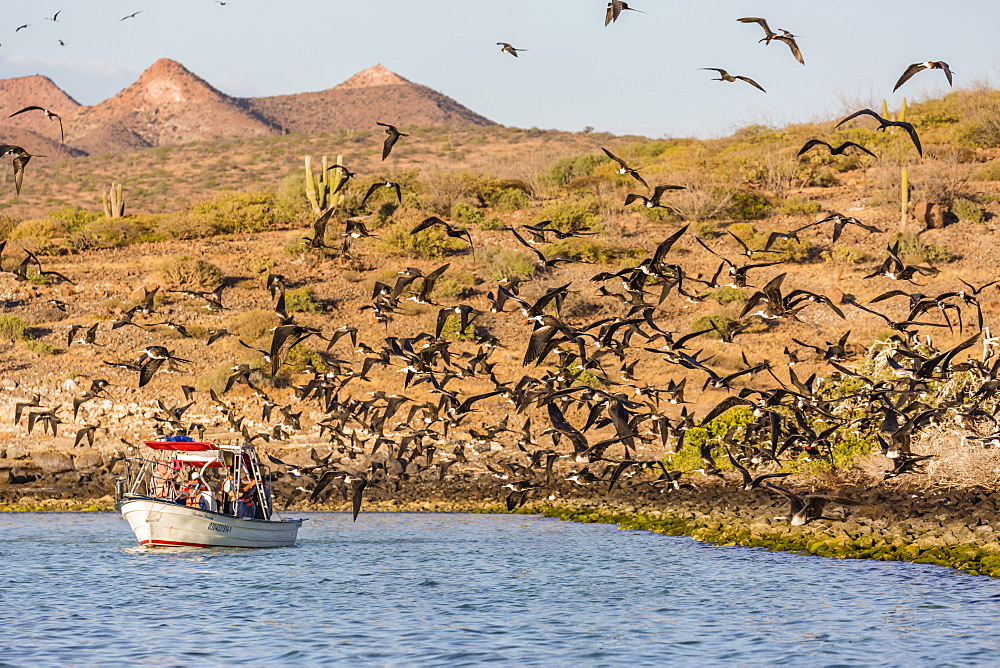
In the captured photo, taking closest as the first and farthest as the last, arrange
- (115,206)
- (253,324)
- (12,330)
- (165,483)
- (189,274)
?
(165,483) < (12,330) < (253,324) < (189,274) < (115,206)

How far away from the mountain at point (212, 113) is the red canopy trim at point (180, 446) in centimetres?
14124

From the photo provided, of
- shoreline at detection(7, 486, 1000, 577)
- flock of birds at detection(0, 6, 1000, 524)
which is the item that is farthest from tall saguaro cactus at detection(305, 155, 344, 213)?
shoreline at detection(7, 486, 1000, 577)

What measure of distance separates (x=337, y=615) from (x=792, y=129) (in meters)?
73.7

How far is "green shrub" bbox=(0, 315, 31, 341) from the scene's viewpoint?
46375 mm

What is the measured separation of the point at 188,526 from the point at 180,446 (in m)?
1.91

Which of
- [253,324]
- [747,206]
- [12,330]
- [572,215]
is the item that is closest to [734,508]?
[253,324]

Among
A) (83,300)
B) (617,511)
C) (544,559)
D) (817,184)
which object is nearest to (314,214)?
(83,300)

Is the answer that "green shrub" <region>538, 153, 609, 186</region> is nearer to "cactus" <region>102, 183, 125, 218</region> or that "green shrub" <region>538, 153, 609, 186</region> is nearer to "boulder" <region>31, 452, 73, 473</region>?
"cactus" <region>102, 183, 125, 218</region>

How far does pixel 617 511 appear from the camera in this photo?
107 feet

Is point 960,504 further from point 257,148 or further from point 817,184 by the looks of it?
point 257,148

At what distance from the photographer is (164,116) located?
183500 mm

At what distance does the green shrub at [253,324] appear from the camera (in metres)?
47.6

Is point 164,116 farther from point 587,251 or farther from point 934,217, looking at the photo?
point 934,217

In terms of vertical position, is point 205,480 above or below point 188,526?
above
